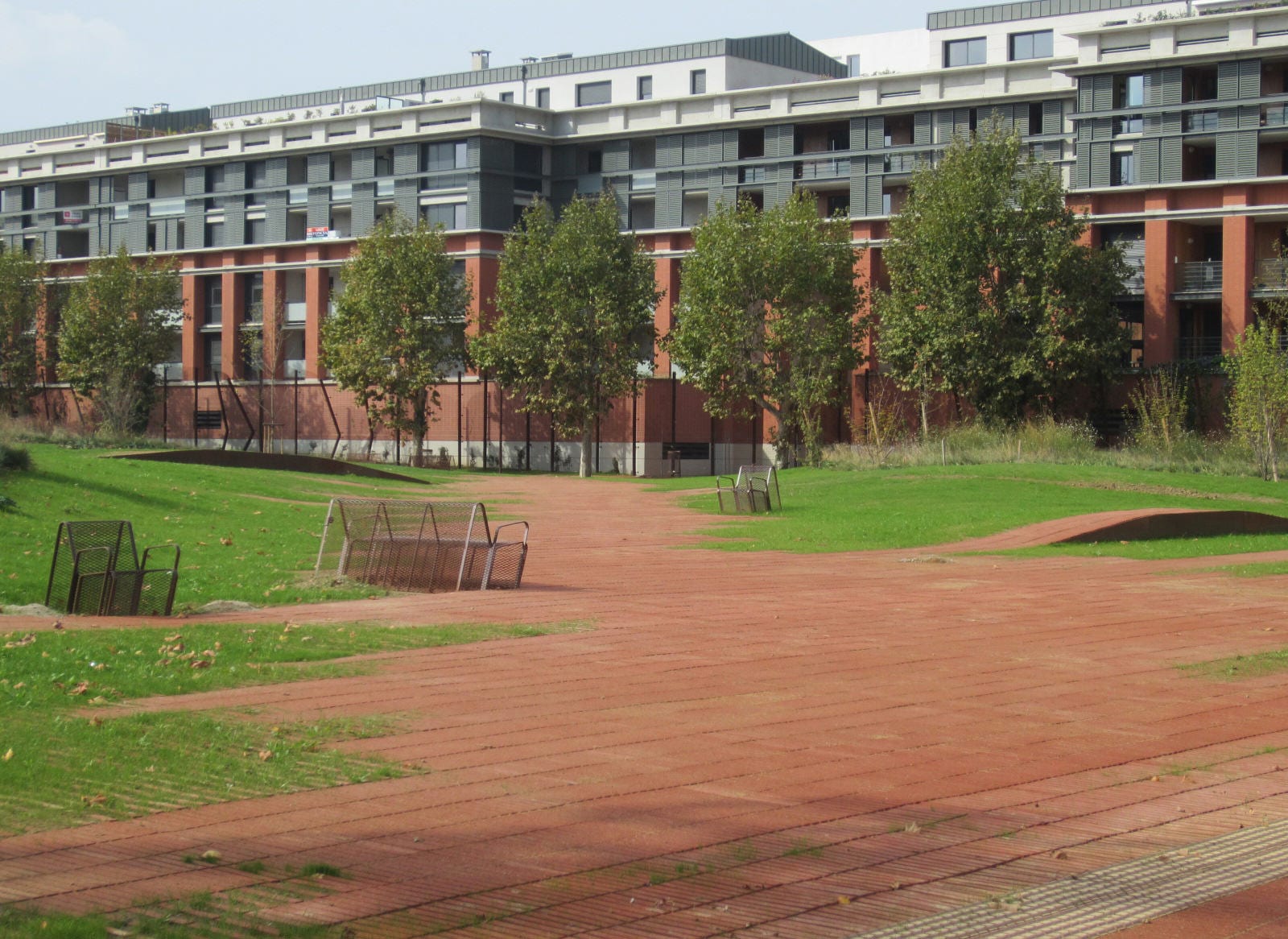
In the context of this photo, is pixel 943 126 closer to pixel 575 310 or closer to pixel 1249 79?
pixel 1249 79

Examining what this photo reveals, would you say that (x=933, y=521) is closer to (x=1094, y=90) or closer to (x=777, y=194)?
(x=1094, y=90)

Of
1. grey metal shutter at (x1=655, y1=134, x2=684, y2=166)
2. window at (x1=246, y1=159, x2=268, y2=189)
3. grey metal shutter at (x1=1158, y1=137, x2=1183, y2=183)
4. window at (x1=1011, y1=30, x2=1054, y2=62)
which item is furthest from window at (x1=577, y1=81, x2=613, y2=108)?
grey metal shutter at (x1=1158, y1=137, x2=1183, y2=183)

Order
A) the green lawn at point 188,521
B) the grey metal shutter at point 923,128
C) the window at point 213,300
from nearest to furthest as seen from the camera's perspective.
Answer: the green lawn at point 188,521 → the grey metal shutter at point 923,128 → the window at point 213,300

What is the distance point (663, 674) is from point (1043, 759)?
335 cm

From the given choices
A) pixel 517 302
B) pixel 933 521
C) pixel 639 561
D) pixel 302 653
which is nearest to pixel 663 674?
pixel 302 653

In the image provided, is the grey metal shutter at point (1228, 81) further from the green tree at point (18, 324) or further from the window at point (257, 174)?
the green tree at point (18, 324)

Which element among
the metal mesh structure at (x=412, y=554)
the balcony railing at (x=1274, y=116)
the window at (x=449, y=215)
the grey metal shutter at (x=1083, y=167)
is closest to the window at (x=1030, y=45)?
the grey metal shutter at (x=1083, y=167)

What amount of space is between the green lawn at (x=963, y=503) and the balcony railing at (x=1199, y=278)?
20.4m

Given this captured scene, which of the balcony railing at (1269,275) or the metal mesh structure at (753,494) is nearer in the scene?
the metal mesh structure at (753,494)

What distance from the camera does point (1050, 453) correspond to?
42.7 metres

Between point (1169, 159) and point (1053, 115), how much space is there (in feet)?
26.5

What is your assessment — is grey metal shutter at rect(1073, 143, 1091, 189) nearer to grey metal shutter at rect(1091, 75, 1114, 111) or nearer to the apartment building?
the apartment building

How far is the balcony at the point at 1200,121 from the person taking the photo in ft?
183

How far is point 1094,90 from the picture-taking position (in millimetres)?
58000
